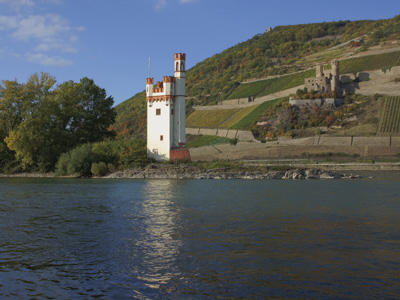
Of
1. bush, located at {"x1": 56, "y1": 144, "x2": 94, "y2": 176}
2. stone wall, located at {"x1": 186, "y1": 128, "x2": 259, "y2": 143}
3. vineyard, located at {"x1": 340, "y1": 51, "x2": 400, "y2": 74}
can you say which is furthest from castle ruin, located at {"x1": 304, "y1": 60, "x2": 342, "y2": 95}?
bush, located at {"x1": 56, "y1": 144, "x2": 94, "y2": 176}

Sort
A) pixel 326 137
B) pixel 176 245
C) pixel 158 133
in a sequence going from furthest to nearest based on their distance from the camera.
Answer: pixel 326 137 < pixel 158 133 < pixel 176 245

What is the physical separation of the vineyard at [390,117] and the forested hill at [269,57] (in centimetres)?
2841

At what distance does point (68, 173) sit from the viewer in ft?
161

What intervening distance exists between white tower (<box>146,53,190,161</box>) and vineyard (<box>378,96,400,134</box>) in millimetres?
33398

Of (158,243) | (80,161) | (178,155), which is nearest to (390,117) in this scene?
(178,155)

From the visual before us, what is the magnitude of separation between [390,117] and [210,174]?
39.2 metres

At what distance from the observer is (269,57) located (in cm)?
14312

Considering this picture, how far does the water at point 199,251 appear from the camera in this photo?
28.5 ft

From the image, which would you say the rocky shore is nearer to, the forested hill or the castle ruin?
the castle ruin

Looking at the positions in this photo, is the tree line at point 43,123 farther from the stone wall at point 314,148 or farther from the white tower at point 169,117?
the stone wall at point 314,148

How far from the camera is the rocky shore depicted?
147 feet

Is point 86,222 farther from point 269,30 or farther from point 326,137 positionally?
point 269,30

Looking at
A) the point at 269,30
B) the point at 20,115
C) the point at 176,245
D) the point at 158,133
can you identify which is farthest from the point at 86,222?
the point at 269,30

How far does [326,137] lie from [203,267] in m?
59.6
